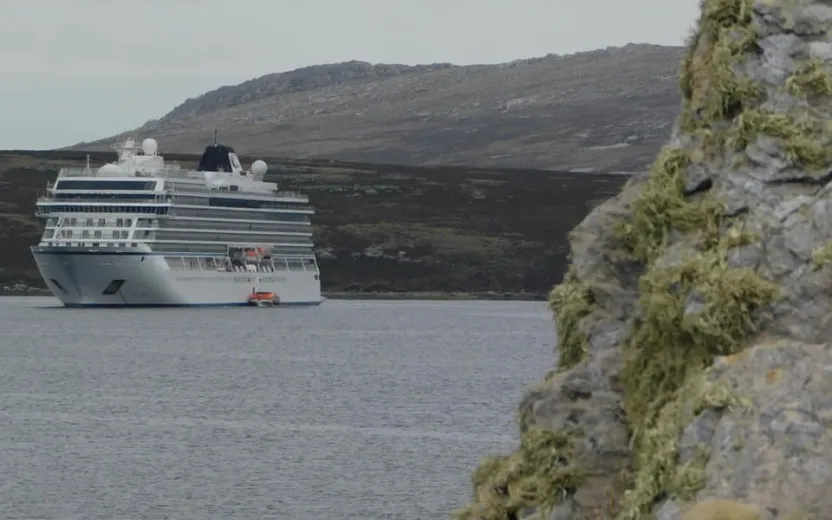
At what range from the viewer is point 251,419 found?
1704 inches

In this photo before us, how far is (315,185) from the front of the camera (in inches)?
7111

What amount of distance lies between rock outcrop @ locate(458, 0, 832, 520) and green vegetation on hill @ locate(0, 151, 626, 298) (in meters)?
144

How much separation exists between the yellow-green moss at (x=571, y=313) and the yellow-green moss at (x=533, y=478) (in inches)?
15.7

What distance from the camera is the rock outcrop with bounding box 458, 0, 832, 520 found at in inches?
206

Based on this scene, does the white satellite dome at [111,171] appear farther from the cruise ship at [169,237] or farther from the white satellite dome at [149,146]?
the white satellite dome at [149,146]

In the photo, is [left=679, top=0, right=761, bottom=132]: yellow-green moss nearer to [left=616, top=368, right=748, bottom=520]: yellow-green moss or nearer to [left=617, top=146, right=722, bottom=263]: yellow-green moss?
[left=617, top=146, right=722, bottom=263]: yellow-green moss

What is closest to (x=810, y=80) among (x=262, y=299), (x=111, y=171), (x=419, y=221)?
(x=111, y=171)

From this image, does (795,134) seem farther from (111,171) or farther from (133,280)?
(111,171)

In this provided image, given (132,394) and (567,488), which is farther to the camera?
(132,394)

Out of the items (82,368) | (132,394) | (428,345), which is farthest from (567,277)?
(428,345)

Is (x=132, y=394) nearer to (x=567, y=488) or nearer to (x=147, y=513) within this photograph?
(x=147, y=513)

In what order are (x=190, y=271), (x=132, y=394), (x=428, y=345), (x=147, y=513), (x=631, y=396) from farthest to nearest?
(x=190, y=271) → (x=428, y=345) → (x=132, y=394) → (x=147, y=513) → (x=631, y=396)

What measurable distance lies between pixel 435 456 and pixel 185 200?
8601 cm

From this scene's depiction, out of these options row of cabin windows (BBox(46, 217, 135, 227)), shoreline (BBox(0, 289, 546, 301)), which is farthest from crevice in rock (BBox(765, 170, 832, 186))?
shoreline (BBox(0, 289, 546, 301))
